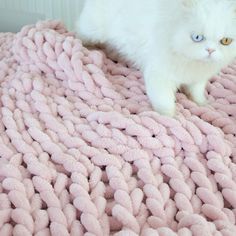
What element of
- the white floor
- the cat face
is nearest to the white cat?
the cat face

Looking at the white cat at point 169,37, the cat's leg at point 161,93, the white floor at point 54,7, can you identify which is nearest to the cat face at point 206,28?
the white cat at point 169,37

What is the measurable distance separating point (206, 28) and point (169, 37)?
0.08m

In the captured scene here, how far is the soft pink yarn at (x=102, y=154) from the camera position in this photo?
0.64 m

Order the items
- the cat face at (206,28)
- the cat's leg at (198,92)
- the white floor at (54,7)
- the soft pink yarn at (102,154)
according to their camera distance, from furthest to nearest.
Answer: the white floor at (54,7), the cat's leg at (198,92), the cat face at (206,28), the soft pink yarn at (102,154)

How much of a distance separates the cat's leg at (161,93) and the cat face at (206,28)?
0.11 meters

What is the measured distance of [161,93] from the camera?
913 millimetres

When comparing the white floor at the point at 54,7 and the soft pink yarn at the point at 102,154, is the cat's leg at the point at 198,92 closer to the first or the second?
the soft pink yarn at the point at 102,154

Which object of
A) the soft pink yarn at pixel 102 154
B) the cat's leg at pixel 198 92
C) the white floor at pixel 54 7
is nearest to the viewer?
the soft pink yarn at pixel 102 154

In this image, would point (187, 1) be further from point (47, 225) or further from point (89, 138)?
point (47, 225)

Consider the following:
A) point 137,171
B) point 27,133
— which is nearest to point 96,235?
point 137,171

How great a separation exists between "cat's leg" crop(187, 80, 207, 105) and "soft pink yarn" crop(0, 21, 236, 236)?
0.08ft

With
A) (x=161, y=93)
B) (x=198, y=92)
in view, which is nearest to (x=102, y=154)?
(x=161, y=93)

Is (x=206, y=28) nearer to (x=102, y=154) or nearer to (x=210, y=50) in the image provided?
(x=210, y=50)

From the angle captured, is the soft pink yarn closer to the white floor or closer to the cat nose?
the cat nose
